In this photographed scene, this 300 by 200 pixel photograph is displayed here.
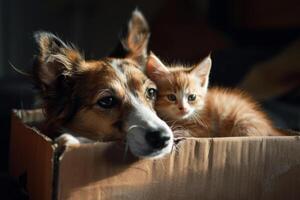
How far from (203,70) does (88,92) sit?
414 mm

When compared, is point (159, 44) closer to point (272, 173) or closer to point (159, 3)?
point (159, 3)

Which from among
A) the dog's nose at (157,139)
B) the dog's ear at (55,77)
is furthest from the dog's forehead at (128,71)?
the dog's nose at (157,139)

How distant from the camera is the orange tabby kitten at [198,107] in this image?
1.55 m

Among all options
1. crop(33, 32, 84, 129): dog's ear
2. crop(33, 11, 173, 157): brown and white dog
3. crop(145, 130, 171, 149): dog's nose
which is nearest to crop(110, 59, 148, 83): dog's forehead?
crop(33, 11, 173, 157): brown and white dog

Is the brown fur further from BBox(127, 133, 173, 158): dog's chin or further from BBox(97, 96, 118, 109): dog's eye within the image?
BBox(127, 133, 173, 158): dog's chin

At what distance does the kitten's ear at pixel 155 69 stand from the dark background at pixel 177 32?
1.32ft

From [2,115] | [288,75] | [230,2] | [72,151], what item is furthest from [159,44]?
[72,151]

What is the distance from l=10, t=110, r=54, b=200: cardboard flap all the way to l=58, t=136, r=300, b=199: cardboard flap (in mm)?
63

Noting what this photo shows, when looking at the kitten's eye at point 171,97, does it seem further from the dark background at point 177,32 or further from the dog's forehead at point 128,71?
the dark background at point 177,32

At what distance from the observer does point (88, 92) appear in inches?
57.7

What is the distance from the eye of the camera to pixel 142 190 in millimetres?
1193

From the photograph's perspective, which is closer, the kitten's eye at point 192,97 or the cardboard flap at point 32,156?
the cardboard flap at point 32,156

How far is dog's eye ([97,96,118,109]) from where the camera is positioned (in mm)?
1431

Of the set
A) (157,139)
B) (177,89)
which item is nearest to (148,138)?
(157,139)
